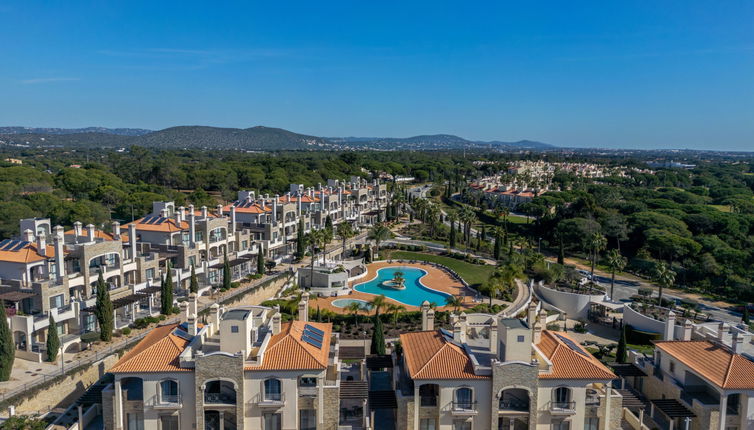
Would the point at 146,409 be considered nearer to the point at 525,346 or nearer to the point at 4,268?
the point at 525,346

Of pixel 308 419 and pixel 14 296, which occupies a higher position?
pixel 14 296

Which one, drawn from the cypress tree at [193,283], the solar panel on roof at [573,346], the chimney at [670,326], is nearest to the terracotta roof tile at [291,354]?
the solar panel on roof at [573,346]

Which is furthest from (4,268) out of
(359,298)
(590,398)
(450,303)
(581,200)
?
(581,200)

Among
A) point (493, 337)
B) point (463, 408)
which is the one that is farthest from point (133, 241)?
point (463, 408)

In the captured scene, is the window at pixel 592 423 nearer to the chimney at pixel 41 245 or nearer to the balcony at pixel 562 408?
the balcony at pixel 562 408

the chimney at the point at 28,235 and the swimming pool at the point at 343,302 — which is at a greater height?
the chimney at the point at 28,235

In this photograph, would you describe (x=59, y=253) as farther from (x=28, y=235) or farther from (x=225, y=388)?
(x=225, y=388)
